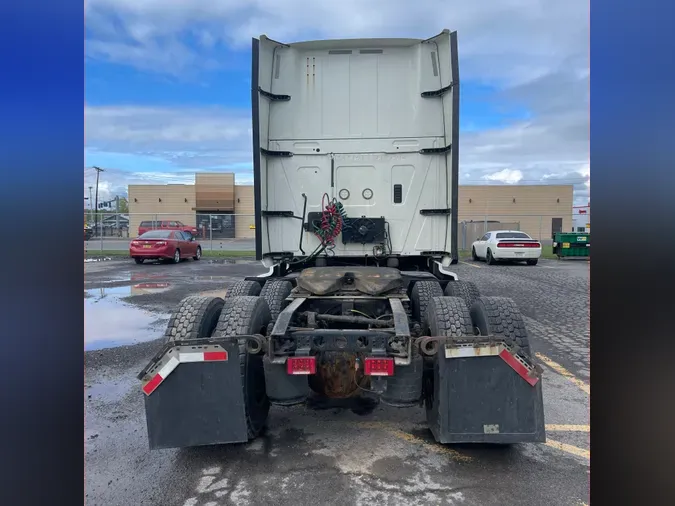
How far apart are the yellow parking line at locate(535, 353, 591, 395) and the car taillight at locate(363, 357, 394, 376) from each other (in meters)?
2.84

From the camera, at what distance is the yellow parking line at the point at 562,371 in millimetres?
4945

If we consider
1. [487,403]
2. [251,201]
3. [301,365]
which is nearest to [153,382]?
[301,365]

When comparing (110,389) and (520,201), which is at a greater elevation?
(520,201)

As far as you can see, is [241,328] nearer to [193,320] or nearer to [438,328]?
[193,320]

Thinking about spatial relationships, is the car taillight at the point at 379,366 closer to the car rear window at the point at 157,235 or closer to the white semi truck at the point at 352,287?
the white semi truck at the point at 352,287

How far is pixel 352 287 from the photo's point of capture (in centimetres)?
446

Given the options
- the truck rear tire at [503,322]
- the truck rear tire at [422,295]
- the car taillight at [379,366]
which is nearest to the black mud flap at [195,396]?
the car taillight at [379,366]

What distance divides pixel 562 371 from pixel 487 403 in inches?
114

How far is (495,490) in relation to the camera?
297 centimetres

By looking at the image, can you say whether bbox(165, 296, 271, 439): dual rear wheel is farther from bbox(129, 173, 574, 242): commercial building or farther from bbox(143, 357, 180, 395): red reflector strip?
bbox(129, 173, 574, 242): commercial building

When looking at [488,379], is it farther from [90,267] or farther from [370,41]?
[90,267]

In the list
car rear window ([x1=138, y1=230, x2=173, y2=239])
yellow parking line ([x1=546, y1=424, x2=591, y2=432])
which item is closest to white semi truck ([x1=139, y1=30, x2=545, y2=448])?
yellow parking line ([x1=546, y1=424, x2=591, y2=432])

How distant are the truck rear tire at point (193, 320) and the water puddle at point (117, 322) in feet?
8.26

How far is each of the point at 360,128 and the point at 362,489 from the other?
4.11 meters
